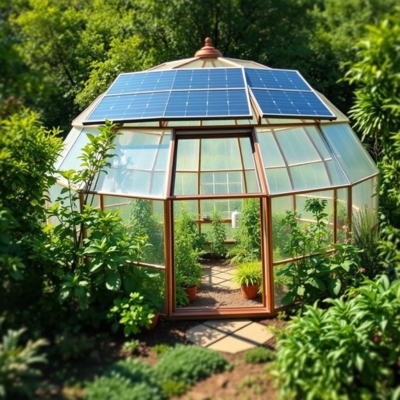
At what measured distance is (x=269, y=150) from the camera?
7.65 metres

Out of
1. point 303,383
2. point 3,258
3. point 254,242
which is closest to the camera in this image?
point 303,383

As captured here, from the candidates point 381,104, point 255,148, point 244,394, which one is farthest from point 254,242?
point 244,394

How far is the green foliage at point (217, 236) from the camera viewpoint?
10.4 metres

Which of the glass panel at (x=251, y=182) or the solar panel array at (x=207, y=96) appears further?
the glass panel at (x=251, y=182)

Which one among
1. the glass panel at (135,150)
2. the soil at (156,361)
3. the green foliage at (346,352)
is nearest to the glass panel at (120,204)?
the glass panel at (135,150)

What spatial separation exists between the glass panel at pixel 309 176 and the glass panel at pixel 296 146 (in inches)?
4.9

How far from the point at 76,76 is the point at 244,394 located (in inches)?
573

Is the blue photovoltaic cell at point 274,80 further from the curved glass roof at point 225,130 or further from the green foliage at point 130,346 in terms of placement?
the green foliage at point 130,346

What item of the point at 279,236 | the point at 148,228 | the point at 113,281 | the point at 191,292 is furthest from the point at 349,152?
the point at 113,281

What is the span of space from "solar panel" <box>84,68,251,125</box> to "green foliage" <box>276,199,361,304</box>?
1.93m

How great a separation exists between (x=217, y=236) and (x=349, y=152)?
137 inches

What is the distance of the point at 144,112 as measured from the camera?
294 inches

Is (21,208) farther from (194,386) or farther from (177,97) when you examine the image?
(194,386)

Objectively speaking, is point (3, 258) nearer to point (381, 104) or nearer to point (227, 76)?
point (227, 76)
